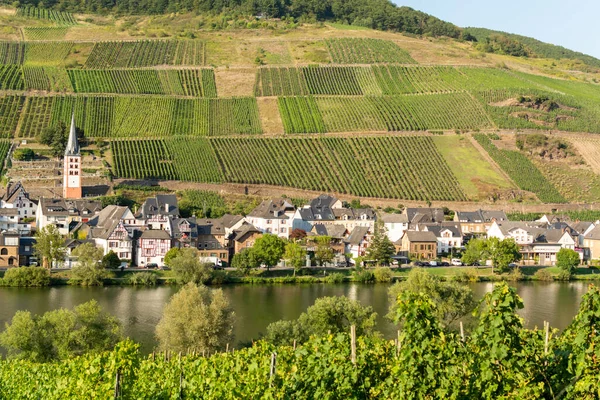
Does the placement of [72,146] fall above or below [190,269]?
above

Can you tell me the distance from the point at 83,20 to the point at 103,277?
97039 mm

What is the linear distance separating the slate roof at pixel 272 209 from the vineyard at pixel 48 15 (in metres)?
74.9

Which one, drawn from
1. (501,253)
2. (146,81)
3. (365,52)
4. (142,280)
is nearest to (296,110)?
(146,81)

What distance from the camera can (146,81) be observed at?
112 m

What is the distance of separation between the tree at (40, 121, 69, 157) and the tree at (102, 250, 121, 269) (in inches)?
1111

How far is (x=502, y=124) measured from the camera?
105 metres

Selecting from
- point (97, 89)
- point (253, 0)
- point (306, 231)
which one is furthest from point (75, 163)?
point (253, 0)

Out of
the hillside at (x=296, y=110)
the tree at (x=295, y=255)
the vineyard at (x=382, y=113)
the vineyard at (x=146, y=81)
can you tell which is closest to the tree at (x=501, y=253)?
the tree at (x=295, y=255)

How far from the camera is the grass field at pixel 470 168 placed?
90.0 metres

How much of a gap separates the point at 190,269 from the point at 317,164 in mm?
37162

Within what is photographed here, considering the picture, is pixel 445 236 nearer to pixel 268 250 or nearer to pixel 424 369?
pixel 268 250

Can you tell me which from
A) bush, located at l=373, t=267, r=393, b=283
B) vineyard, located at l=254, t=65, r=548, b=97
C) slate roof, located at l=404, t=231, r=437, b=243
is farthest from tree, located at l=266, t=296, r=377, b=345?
vineyard, located at l=254, t=65, r=548, b=97

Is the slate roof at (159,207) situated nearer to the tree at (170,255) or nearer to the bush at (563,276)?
the tree at (170,255)

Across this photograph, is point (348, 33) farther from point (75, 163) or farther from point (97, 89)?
point (75, 163)
